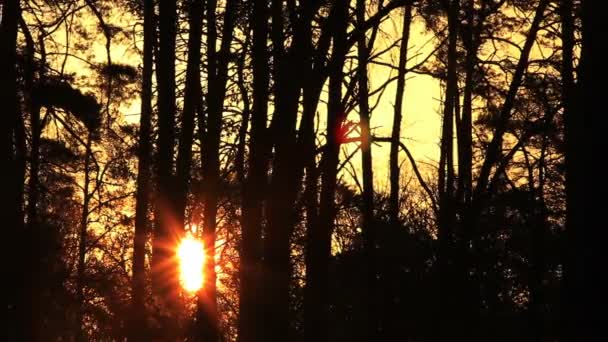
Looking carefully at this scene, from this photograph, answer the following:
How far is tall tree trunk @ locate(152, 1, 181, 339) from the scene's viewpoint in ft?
33.0

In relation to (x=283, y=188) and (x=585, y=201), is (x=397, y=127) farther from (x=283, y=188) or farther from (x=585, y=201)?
(x=585, y=201)

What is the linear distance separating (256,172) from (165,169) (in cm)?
211

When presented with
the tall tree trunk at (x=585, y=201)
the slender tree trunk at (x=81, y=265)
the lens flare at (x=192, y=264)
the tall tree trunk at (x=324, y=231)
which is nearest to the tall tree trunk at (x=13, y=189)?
the lens flare at (x=192, y=264)

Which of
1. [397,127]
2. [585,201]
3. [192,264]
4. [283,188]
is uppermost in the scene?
[397,127]

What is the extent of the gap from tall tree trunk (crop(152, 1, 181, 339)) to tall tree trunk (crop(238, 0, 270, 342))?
1.62m

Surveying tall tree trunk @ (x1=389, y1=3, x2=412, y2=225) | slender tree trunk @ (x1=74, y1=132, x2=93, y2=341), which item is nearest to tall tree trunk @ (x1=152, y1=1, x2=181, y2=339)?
slender tree trunk @ (x1=74, y1=132, x2=93, y2=341)

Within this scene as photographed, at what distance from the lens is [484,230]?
38.6ft

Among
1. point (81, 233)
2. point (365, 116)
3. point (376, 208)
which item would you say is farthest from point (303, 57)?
point (81, 233)

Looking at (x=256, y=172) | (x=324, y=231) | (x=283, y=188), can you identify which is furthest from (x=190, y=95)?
(x=283, y=188)

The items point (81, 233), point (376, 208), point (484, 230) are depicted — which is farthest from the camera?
point (81, 233)

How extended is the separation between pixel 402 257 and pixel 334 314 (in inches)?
105

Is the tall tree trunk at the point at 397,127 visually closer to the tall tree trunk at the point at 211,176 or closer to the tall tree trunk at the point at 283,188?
the tall tree trunk at the point at 211,176

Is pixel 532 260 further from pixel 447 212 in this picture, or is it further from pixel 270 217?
pixel 270 217

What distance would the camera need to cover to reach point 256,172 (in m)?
8.33
